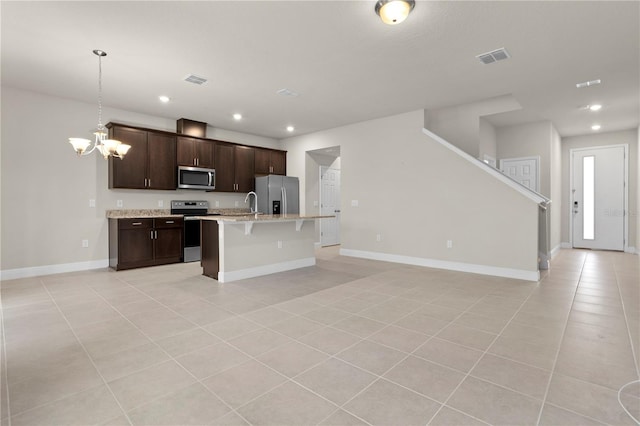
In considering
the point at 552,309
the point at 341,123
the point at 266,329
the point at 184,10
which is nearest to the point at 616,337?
the point at 552,309

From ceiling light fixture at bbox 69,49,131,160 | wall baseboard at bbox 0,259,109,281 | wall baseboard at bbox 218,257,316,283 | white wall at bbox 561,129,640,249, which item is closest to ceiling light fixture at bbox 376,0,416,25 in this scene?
ceiling light fixture at bbox 69,49,131,160

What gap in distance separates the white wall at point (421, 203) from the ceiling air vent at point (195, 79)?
11.0 feet

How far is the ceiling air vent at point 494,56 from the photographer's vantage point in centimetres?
345

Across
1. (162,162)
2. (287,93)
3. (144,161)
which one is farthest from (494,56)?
(144,161)

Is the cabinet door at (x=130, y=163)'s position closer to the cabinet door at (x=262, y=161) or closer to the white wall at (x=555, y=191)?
the cabinet door at (x=262, y=161)

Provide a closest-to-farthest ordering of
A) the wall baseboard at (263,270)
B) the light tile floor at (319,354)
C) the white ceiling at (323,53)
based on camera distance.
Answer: the light tile floor at (319,354) → the white ceiling at (323,53) → the wall baseboard at (263,270)

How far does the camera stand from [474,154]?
18.7ft

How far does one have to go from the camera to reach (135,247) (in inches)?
207

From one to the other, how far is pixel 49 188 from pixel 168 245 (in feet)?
6.41

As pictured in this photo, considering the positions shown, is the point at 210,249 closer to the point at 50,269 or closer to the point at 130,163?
the point at 130,163

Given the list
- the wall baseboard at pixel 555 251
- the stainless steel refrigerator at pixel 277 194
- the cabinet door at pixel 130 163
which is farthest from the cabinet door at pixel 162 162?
the wall baseboard at pixel 555 251

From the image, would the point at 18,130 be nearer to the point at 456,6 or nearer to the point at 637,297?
the point at 456,6

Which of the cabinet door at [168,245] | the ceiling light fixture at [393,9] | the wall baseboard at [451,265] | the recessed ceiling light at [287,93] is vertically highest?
the recessed ceiling light at [287,93]

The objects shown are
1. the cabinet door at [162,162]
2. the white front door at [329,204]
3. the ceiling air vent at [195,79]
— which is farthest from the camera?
the white front door at [329,204]
